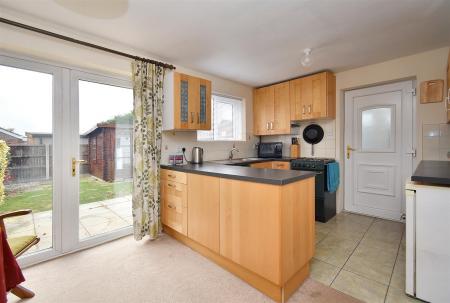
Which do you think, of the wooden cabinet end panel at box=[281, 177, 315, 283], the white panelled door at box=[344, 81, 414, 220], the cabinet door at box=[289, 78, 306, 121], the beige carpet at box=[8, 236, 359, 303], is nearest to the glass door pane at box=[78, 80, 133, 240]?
the beige carpet at box=[8, 236, 359, 303]

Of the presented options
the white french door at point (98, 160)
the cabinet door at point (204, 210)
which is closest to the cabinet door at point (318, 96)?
the cabinet door at point (204, 210)

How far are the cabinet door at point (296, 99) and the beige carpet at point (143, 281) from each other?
98.1 inches

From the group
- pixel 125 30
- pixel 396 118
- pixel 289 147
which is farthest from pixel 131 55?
pixel 396 118

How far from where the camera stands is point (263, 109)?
4.01 metres

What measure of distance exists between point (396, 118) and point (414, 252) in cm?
226

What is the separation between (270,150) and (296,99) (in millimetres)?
1021

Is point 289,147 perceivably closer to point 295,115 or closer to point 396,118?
point 295,115

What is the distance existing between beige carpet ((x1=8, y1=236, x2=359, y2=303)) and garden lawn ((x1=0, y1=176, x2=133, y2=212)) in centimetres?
57

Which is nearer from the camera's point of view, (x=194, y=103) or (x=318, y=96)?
(x=194, y=103)

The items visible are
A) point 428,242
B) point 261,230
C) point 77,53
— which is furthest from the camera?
point 77,53

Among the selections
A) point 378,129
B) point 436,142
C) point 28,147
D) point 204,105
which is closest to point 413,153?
point 436,142

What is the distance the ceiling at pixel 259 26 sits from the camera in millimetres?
1723

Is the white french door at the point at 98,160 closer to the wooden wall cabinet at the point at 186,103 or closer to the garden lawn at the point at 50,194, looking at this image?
the garden lawn at the point at 50,194

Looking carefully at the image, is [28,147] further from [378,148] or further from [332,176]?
[378,148]
